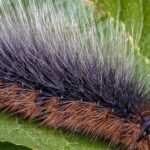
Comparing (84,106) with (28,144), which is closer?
(28,144)

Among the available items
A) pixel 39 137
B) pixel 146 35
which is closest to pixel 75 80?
pixel 39 137

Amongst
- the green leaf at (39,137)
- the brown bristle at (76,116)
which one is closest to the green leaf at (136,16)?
the brown bristle at (76,116)

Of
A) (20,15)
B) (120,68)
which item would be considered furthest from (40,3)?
(120,68)

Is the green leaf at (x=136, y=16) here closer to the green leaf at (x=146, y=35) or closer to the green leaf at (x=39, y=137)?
the green leaf at (x=146, y=35)

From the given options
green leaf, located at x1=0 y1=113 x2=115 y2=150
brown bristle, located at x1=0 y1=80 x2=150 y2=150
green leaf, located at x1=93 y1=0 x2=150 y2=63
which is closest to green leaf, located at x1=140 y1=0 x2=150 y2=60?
green leaf, located at x1=93 y1=0 x2=150 y2=63

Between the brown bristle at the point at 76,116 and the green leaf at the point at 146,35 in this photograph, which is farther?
the green leaf at the point at 146,35

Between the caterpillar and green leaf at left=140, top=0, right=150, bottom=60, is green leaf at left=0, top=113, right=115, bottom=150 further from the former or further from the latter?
green leaf at left=140, top=0, right=150, bottom=60

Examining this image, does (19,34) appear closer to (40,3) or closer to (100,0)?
(40,3)
